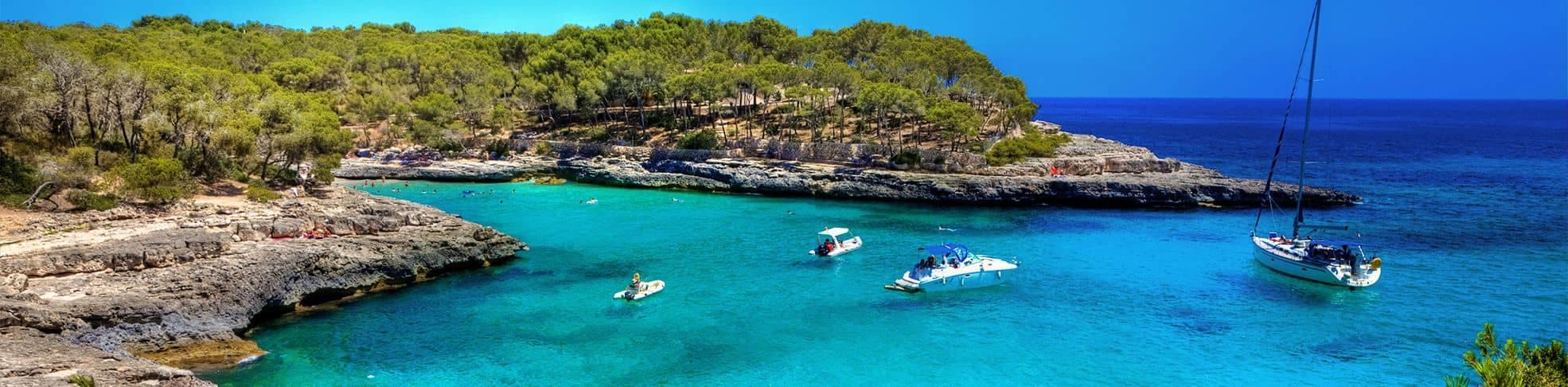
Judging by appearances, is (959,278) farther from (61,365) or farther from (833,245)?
(61,365)

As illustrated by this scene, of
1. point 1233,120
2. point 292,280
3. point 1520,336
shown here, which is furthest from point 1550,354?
point 1233,120

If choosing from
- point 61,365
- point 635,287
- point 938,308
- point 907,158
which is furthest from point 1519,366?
point 907,158

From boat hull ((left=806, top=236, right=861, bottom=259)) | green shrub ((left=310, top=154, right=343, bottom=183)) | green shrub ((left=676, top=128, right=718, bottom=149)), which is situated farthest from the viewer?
green shrub ((left=676, top=128, right=718, bottom=149))

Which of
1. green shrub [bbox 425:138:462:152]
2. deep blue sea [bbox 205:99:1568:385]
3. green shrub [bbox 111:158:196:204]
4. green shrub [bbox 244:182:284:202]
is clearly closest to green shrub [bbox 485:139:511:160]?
green shrub [bbox 425:138:462:152]

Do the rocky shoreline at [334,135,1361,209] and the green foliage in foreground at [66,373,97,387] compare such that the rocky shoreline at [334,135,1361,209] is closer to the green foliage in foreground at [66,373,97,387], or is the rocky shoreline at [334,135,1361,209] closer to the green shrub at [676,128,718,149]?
the green shrub at [676,128,718,149]

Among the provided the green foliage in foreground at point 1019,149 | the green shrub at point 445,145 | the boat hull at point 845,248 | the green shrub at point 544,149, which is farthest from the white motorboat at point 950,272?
the green shrub at point 445,145

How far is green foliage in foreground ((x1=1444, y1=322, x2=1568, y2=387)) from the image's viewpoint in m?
10.5

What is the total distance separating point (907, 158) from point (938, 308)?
3062 centimetres

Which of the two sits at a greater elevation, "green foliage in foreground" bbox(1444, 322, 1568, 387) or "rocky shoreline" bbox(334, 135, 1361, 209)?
"green foliage in foreground" bbox(1444, 322, 1568, 387)

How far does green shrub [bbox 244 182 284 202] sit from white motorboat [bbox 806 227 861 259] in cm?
2668

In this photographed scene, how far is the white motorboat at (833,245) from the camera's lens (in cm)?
3844

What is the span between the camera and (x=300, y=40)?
99.4 m

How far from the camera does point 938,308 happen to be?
99.1 ft

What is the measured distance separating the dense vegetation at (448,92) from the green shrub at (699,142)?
190 millimetres
